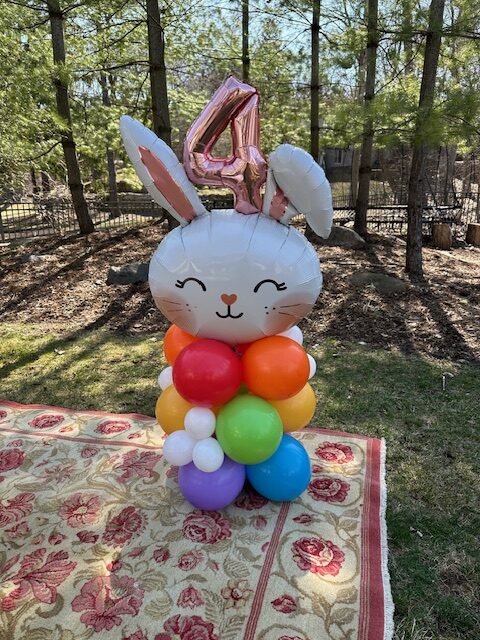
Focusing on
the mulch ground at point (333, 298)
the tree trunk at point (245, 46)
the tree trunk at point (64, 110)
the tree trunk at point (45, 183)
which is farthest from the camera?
the tree trunk at point (45, 183)

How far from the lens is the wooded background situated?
17.0ft

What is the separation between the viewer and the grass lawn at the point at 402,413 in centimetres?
200

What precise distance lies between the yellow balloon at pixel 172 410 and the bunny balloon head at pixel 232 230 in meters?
0.44

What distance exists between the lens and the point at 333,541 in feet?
7.31

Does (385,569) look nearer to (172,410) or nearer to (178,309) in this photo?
(172,410)

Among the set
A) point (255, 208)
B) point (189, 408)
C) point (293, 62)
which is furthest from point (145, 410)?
point (293, 62)

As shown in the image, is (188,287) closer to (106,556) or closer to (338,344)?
(106,556)

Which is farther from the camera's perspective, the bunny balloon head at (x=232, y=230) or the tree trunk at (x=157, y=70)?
the tree trunk at (x=157, y=70)

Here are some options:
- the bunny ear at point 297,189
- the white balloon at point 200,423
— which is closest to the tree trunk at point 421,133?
the bunny ear at point 297,189

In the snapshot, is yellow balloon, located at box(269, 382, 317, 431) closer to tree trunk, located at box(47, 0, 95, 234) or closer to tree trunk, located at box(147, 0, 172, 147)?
tree trunk, located at box(147, 0, 172, 147)

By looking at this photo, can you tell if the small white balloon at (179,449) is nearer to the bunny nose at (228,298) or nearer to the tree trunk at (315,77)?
the bunny nose at (228,298)

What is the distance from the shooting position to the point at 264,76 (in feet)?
31.2

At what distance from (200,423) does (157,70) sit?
516 centimetres

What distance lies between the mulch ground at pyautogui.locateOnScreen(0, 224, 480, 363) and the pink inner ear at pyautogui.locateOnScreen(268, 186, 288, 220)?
257cm
